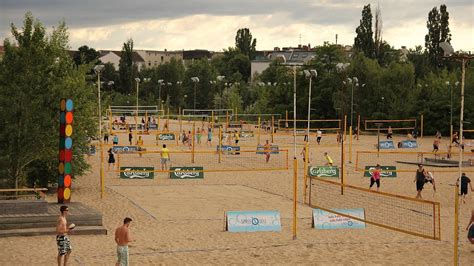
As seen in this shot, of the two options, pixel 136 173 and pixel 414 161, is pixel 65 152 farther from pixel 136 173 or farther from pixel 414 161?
pixel 414 161

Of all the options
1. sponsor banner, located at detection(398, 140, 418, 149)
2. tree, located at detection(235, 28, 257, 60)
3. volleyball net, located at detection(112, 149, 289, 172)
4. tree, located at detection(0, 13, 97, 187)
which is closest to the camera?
tree, located at detection(0, 13, 97, 187)

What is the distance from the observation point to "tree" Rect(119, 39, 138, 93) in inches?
4532

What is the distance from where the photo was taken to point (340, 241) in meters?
19.6

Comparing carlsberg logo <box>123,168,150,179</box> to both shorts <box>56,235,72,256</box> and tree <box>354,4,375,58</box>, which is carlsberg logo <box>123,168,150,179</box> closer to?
shorts <box>56,235,72,256</box>

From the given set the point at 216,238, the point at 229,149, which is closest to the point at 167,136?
the point at 229,149

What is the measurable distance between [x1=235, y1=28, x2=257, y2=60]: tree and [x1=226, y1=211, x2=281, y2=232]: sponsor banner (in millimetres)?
152937

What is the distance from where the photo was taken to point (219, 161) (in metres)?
42.4

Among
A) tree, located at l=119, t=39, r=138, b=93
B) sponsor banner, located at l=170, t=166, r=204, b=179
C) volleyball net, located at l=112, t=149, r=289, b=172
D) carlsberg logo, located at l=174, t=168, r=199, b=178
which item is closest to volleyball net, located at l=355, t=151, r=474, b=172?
volleyball net, located at l=112, t=149, r=289, b=172

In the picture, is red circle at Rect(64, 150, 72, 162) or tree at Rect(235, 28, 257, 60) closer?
red circle at Rect(64, 150, 72, 162)

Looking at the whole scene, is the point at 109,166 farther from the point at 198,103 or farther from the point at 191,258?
the point at 198,103

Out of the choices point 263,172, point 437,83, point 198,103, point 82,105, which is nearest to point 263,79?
point 198,103

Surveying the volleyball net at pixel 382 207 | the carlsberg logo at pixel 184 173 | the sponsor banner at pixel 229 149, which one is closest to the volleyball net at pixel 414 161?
the sponsor banner at pixel 229 149

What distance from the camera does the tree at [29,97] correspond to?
979 inches

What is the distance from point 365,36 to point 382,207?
77370 millimetres
